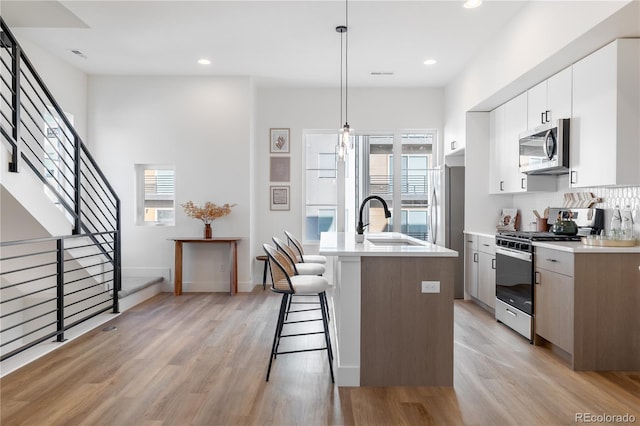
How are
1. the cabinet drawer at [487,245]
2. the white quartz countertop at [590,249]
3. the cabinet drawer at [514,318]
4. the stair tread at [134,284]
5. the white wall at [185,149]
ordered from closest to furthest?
the white quartz countertop at [590,249], the cabinet drawer at [514,318], the cabinet drawer at [487,245], the stair tread at [134,284], the white wall at [185,149]

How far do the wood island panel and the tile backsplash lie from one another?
6.00ft

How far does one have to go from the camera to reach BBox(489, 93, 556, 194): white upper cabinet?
4445 millimetres

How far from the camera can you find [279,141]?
258 inches

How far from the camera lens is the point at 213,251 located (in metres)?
6.04

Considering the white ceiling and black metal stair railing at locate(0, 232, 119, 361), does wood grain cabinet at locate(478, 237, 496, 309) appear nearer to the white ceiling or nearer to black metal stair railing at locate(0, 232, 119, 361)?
the white ceiling

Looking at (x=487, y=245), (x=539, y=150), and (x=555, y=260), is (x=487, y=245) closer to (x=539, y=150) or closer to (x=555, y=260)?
(x=539, y=150)

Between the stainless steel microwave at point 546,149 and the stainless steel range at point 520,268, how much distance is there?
50 centimetres

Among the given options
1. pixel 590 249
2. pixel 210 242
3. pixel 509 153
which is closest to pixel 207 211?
pixel 210 242

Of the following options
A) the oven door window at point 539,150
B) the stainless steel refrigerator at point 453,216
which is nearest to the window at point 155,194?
the stainless steel refrigerator at point 453,216

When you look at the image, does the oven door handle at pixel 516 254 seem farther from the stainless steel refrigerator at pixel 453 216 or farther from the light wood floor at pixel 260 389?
the stainless steel refrigerator at pixel 453 216

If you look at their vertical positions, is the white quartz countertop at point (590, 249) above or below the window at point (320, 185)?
below

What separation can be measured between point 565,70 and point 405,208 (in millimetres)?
3253

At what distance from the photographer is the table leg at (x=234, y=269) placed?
5.73m

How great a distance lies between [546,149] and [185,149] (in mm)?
4526
